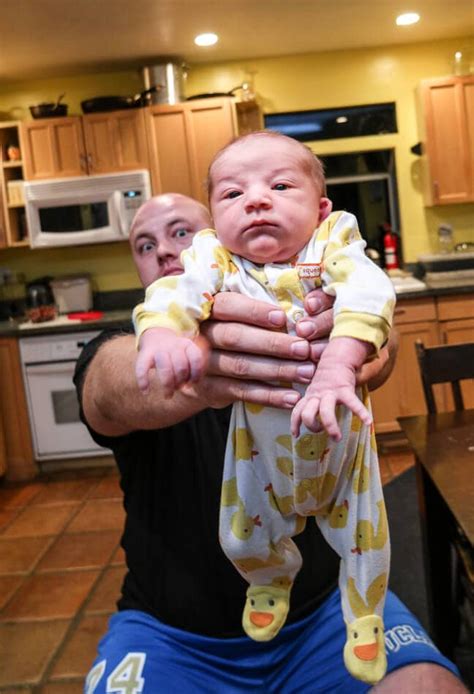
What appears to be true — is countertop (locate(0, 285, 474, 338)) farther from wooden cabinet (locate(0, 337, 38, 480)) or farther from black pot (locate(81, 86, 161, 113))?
black pot (locate(81, 86, 161, 113))

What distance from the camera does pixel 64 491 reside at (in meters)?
4.46

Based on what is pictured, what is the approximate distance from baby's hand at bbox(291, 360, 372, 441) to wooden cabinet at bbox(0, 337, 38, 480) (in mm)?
4141

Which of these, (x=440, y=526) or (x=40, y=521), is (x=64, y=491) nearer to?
(x=40, y=521)

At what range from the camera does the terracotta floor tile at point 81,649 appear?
8.17 feet

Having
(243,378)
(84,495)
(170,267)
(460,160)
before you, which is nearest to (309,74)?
(460,160)

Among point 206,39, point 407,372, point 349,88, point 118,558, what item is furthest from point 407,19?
point 118,558

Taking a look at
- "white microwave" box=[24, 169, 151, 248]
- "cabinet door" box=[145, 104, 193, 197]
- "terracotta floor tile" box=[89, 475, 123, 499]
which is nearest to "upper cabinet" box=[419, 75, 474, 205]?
"cabinet door" box=[145, 104, 193, 197]

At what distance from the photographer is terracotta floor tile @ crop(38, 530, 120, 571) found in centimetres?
332

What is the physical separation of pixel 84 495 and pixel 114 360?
124 inches

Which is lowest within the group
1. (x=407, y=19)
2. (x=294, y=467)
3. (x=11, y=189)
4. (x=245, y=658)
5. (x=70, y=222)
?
(x=245, y=658)

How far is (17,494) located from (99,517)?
89cm

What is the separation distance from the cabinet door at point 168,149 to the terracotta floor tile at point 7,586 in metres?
2.80

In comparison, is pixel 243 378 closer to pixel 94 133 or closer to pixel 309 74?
pixel 94 133

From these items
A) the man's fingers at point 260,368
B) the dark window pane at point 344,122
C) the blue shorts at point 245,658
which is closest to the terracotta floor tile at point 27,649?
the blue shorts at point 245,658
